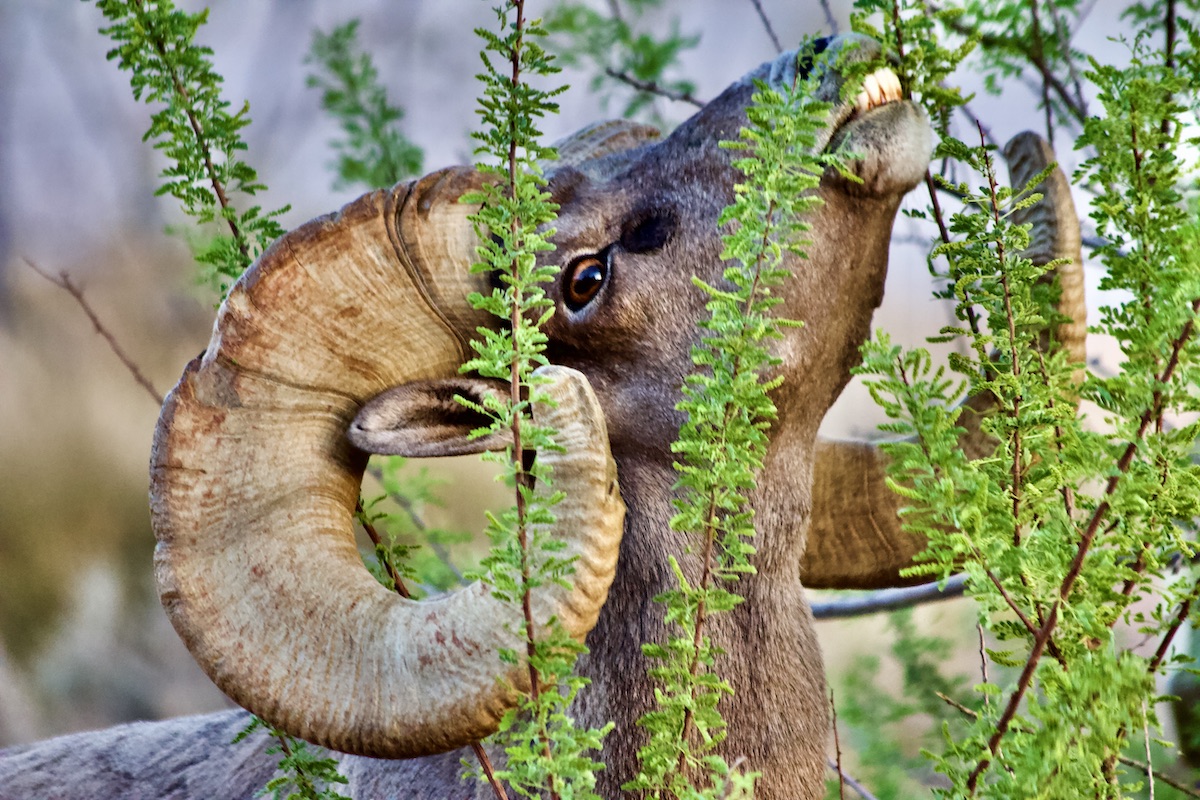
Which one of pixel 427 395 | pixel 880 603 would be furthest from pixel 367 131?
pixel 880 603

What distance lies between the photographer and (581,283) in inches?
64.2

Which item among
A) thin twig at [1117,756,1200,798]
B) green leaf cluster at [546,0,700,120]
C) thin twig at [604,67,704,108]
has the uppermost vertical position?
Result: green leaf cluster at [546,0,700,120]

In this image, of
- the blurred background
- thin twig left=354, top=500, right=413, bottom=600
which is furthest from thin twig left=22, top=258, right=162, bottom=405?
thin twig left=354, top=500, right=413, bottom=600

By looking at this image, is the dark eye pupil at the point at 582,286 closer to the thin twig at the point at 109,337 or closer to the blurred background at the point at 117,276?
the thin twig at the point at 109,337

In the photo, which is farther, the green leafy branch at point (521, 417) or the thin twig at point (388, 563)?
the thin twig at point (388, 563)

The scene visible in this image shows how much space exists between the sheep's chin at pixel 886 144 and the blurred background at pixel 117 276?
7.55ft

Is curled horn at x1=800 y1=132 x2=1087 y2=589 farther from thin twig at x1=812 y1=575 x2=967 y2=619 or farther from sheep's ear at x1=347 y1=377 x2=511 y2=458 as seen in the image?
sheep's ear at x1=347 y1=377 x2=511 y2=458

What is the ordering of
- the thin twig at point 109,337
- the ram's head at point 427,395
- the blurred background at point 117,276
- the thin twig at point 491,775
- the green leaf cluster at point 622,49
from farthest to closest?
the blurred background at point 117,276, the green leaf cluster at point 622,49, the thin twig at point 109,337, the ram's head at point 427,395, the thin twig at point 491,775

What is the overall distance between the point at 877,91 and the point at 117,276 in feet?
11.8

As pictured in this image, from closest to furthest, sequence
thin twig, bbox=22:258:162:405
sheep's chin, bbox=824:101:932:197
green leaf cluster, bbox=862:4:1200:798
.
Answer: green leaf cluster, bbox=862:4:1200:798
sheep's chin, bbox=824:101:932:197
thin twig, bbox=22:258:162:405

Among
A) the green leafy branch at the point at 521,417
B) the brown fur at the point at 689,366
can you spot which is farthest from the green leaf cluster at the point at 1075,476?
the brown fur at the point at 689,366

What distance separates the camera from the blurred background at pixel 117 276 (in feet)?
13.3

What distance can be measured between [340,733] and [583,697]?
425mm

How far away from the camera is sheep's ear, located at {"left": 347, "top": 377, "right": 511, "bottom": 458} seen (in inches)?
58.1
